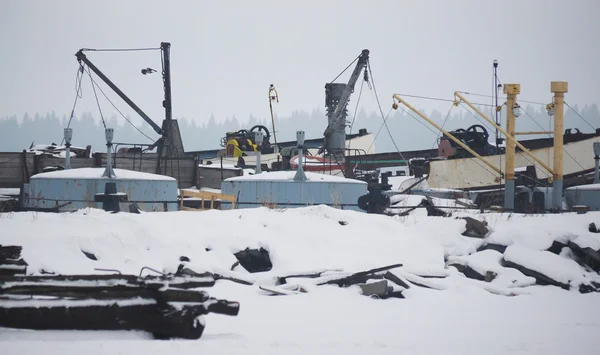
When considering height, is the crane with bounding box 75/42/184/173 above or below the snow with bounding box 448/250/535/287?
above

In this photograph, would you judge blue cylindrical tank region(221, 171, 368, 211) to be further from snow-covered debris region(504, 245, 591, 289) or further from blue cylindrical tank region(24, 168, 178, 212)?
snow-covered debris region(504, 245, 591, 289)

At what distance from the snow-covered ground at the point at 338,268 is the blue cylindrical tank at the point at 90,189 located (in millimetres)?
8858

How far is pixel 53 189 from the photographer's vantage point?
22719 mm

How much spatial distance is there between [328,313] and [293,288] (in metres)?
1.28

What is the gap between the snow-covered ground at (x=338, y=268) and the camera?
8.09m

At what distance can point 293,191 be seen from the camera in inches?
882

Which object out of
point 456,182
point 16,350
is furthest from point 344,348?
point 456,182

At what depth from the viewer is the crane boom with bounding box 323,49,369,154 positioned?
42.0 metres

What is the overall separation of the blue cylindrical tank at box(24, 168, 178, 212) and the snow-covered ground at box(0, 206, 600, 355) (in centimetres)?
886

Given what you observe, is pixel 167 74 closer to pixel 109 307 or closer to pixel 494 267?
pixel 494 267

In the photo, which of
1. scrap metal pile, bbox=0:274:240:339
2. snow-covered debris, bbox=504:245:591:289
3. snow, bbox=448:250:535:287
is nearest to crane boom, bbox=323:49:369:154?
snow, bbox=448:250:535:287

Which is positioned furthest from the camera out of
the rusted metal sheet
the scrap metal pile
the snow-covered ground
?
the rusted metal sheet

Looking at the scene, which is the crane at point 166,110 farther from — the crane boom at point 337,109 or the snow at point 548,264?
the snow at point 548,264

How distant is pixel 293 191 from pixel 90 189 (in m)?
5.94
